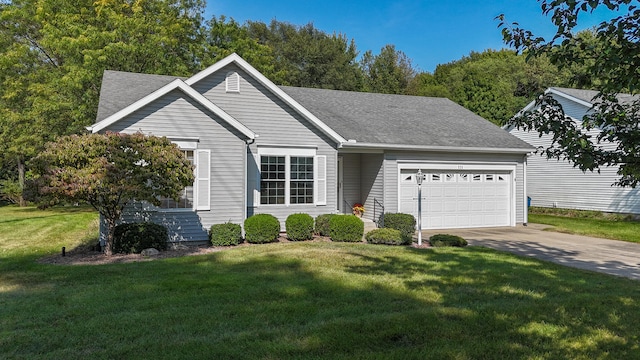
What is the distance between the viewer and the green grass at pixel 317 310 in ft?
15.0

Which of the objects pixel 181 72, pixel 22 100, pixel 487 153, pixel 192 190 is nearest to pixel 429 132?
pixel 487 153

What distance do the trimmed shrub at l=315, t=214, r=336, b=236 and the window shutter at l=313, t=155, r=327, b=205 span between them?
29.8 inches

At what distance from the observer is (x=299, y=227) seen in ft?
43.5

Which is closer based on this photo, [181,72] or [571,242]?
[571,242]

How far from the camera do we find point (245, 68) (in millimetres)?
14297

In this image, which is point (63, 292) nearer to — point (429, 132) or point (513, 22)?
point (513, 22)

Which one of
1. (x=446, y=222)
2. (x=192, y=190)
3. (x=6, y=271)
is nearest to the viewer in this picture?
(x=6, y=271)

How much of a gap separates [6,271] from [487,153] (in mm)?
15232

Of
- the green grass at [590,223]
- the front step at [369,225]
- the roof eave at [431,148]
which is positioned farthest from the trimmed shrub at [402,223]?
the green grass at [590,223]

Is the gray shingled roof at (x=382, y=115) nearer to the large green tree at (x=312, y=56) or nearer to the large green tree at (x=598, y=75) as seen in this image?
the large green tree at (x=598, y=75)

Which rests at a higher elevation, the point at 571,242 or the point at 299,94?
the point at 299,94

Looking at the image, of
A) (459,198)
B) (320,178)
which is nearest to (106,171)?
(320,178)

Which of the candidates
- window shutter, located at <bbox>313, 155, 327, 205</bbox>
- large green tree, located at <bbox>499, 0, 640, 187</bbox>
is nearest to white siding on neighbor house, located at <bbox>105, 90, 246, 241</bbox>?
window shutter, located at <bbox>313, 155, 327, 205</bbox>

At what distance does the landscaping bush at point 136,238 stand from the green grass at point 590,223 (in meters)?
13.7
